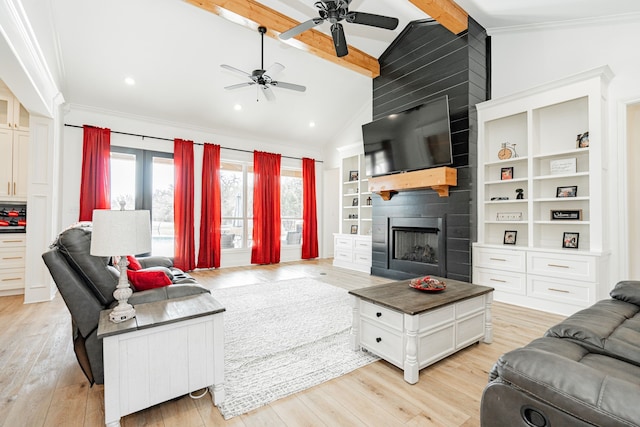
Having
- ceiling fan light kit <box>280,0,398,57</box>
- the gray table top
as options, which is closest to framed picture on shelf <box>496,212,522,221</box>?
ceiling fan light kit <box>280,0,398,57</box>

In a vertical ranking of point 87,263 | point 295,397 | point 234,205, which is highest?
point 234,205

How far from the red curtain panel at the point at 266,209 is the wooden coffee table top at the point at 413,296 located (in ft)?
14.5

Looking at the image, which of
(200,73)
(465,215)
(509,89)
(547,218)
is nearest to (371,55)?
(509,89)

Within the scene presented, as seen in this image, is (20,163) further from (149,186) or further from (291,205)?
(291,205)

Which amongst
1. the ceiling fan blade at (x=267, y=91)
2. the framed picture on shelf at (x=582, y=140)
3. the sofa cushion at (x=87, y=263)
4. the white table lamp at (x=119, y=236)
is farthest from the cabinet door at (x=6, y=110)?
the framed picture on shelf at (x=582, y=140)

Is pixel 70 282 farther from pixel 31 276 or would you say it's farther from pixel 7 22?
pixel 31 276

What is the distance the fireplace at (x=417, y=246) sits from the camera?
4.44 metres

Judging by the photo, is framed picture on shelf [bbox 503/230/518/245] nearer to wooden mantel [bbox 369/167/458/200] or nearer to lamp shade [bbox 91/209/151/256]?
wooden mantel [bbox 369/167/458/200]

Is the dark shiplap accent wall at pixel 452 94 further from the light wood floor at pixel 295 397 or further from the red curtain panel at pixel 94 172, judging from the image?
the red curtain panel at pixel 94 172

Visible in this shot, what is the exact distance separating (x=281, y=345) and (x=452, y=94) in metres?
4.04

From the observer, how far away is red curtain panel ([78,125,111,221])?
15.8 feet

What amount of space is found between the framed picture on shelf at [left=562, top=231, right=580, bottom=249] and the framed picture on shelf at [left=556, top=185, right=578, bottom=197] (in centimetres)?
48

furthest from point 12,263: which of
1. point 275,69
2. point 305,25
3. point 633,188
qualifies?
point 633,188

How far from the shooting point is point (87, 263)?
69.4 inches
